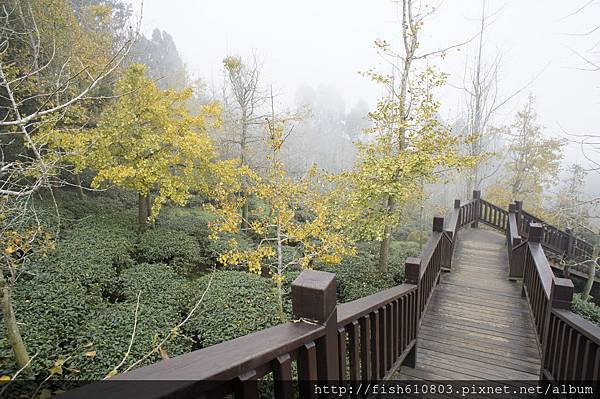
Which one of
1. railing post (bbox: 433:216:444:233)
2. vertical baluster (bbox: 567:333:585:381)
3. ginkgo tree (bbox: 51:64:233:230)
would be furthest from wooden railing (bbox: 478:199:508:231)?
vertical baluster (bbox: 567:333:585:381)

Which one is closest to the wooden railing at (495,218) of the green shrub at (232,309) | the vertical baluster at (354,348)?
the green shrub at (232,309)

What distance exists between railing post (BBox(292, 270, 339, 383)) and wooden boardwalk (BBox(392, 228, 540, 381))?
6.86 ft

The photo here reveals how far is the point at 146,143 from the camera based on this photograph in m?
9.17

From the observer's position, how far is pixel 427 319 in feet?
14.6

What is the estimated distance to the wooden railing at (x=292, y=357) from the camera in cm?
77

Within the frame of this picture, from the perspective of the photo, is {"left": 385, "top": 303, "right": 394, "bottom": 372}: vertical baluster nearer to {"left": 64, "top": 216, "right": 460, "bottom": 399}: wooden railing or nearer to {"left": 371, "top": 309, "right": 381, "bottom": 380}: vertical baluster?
{"left": 64, "top": 216, "right": 460, "bottom": 399}: wooden railing

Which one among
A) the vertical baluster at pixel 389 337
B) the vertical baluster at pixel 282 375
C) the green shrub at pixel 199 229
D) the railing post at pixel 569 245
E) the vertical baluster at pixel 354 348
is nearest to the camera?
the vertical baluster at pixel 282 375

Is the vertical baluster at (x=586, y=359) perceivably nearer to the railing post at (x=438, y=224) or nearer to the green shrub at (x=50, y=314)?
the railing post at (x=438, y=224)

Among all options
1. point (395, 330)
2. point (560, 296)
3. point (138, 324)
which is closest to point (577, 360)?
point (560, 296)

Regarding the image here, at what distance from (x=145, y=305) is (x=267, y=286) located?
108 inches

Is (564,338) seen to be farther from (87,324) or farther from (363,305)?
(87,324)

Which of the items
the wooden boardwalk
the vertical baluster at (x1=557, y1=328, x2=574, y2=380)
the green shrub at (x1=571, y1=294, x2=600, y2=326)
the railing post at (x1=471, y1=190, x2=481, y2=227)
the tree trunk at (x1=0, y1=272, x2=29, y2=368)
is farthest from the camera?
the railing post at (x1=471, y1=190, x2=481, y2=227)

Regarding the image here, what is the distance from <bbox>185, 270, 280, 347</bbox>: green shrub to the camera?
6.21 m

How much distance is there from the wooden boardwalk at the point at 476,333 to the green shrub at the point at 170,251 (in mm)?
6887
